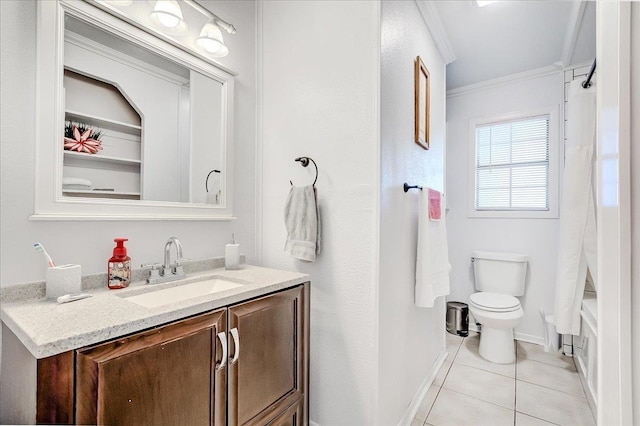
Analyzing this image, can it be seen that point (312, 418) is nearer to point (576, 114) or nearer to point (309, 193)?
point (309, 193)

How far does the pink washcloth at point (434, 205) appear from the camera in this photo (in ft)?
5.99

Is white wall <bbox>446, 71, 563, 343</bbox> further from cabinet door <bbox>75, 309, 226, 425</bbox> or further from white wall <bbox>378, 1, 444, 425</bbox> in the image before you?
cabinet door <bbox>75, 309, 226, 425</bbox>

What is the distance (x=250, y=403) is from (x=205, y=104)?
1.45m

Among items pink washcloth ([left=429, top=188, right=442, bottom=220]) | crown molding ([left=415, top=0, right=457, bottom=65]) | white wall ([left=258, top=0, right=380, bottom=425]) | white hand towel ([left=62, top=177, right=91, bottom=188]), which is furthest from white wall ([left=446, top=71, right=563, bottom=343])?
white hand towel ([left=62, top=177, right=91, bottom=188])

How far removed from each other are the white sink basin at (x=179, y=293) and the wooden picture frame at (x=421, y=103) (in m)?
1.43

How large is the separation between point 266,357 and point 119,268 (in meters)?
0.69

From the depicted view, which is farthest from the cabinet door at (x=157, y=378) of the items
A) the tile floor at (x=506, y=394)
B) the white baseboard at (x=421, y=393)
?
the tile floor at (x=506, y=394)

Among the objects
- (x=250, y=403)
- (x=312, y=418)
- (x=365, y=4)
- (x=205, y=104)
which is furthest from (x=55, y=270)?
(x=365, y=4)

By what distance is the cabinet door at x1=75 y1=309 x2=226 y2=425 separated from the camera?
2.31ft

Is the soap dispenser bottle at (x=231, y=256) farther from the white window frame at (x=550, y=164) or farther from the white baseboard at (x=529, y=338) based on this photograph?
the white baseboard at (x=529, y=338)

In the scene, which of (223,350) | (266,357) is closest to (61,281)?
(223,350)

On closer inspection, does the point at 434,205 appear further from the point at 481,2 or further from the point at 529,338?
the point at 529,338

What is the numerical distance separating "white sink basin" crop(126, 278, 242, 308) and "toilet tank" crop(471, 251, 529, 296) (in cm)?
245

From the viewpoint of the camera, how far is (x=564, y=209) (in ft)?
6.45
